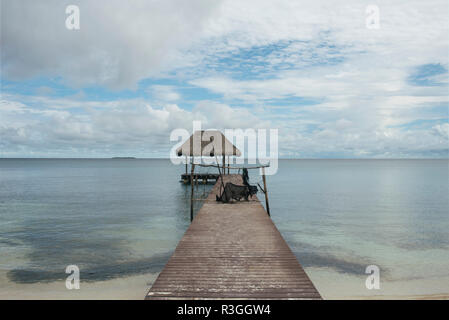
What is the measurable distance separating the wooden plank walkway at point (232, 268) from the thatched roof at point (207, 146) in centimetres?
1472

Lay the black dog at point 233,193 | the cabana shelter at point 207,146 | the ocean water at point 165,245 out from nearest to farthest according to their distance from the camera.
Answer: the ocean water at point 165,245, the black dog at point 233,193, the cabana shelter at point 207,146

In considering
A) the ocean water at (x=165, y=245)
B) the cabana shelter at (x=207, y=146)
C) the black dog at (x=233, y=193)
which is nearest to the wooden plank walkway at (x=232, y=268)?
the ocean water at (x=165, y=245)

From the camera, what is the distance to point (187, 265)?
5477mm

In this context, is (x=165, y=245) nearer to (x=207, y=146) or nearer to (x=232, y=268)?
(x=232, y=268)

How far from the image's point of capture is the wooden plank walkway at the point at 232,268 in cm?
445

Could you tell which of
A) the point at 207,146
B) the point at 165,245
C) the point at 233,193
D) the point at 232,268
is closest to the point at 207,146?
the point at 207,146

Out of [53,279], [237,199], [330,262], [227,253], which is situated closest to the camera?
[227,253]

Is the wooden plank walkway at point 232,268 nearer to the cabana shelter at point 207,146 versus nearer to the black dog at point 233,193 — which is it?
the black dog at point 233,193

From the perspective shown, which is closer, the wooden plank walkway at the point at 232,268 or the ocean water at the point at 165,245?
the wooden plank walkway at the point at 232,268

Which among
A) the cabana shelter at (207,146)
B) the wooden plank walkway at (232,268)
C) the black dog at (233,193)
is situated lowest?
the wooden plank walkway at (232,268)
